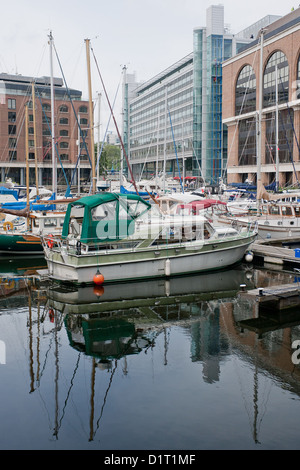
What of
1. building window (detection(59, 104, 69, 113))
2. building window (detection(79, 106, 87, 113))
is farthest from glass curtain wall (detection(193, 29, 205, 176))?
building window (detection(59, 104, 69, 113))

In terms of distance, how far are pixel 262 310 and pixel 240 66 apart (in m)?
63.9

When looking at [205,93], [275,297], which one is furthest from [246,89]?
[275,297]

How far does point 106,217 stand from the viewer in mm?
21344

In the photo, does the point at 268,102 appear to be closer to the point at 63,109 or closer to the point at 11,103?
the point at 63,109

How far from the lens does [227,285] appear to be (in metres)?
20.5

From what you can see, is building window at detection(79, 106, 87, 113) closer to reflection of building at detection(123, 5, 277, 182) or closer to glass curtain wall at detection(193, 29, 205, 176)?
reflection of building at detection(123, 5, 277, 182)

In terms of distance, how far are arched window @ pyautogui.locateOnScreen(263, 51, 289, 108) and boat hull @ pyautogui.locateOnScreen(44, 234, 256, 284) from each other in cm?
4537

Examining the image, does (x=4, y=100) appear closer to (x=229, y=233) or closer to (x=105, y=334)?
(x=229, y=233)

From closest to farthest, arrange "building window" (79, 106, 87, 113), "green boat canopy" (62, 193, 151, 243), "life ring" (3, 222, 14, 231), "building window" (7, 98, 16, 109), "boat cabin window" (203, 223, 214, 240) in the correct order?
"green boat canopy" (62, 193, 151, 243), "boat cabin window" (203, 223, 214, 240), "life ring" (3, 222, 14, 231), "building window" (7, 98, 16, 109), "building window" (79, 106, 87, 113)

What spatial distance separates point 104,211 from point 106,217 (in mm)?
295

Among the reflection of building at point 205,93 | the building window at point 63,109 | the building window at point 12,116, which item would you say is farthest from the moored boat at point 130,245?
the building window at point 12,116

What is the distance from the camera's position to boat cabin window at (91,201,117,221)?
21047 mm

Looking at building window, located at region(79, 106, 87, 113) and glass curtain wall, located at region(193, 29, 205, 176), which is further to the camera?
building window, located at region(79, 106, 87, 113)

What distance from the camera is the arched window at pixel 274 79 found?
6072 centimetres
